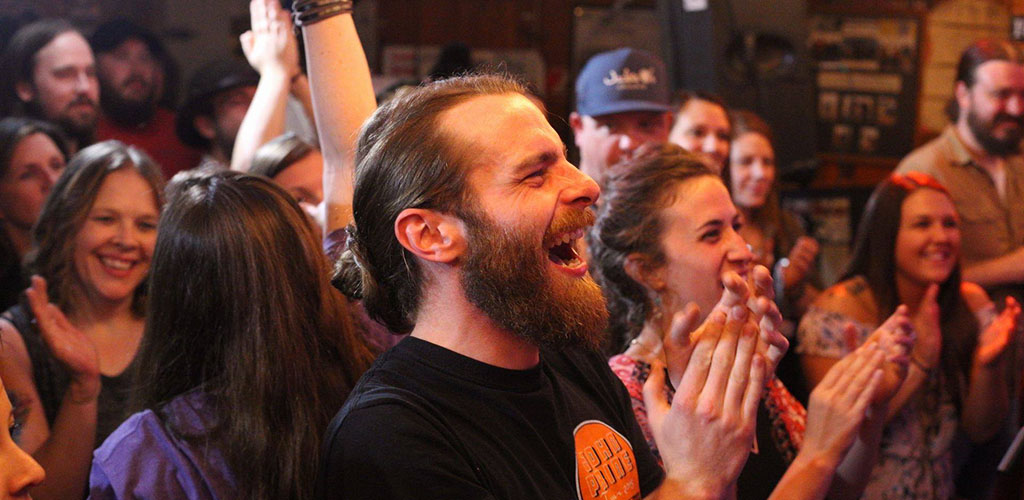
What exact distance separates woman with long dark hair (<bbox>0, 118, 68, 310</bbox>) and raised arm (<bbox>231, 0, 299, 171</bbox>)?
70cm

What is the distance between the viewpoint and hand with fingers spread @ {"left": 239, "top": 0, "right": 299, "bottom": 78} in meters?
2.05

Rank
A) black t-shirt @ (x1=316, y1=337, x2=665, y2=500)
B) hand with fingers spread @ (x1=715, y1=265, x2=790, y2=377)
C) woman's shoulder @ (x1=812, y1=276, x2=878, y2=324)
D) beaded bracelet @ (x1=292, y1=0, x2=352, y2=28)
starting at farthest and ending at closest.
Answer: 1. woman's shoulder @ (x1=812, y1=276, x2=878, y2=324)
2. beaded bracelet @ (x1=292, y1=0, x2=352, y2=28)
3. hand with fingers spread @ (x1=715, y1=265, x2=790, y2=377)
4. black t-shirt @ (x1=316, y1=337, x2=665, y2=500)

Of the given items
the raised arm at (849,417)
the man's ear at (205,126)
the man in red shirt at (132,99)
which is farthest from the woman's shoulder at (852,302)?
the man in red shirt at (132,99)

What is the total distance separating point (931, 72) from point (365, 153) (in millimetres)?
4503

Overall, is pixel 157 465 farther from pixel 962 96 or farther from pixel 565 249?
pixel 962 96

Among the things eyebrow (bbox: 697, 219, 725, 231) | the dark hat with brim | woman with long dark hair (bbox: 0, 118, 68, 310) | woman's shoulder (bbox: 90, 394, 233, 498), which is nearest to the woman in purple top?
woman's shoulder (bbox: 90, 394, 233, 498)

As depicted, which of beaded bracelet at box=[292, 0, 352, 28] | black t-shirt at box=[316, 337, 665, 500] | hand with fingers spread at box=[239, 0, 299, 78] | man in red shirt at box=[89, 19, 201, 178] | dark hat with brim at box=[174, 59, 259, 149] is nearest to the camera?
black t-shirt at box=[316, 337, 665, 500]

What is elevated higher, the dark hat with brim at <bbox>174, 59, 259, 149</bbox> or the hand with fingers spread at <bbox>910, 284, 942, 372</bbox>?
the dark hat with brim at <bbox>174, 59, 259, 149</bbox>

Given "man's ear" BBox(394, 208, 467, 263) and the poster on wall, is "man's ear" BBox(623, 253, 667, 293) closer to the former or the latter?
"man's ear" BBox(394, 208, 467, 263)

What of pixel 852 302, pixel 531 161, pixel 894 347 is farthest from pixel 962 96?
pixel 531 161

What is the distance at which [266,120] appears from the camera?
2217 millimetres

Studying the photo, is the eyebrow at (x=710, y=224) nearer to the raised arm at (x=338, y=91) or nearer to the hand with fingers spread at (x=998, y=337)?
the raised arm at (x=338, y=91)

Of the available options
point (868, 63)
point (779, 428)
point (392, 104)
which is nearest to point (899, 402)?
point (779, 428)

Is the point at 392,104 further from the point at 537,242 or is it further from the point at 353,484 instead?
the point at 353,484
